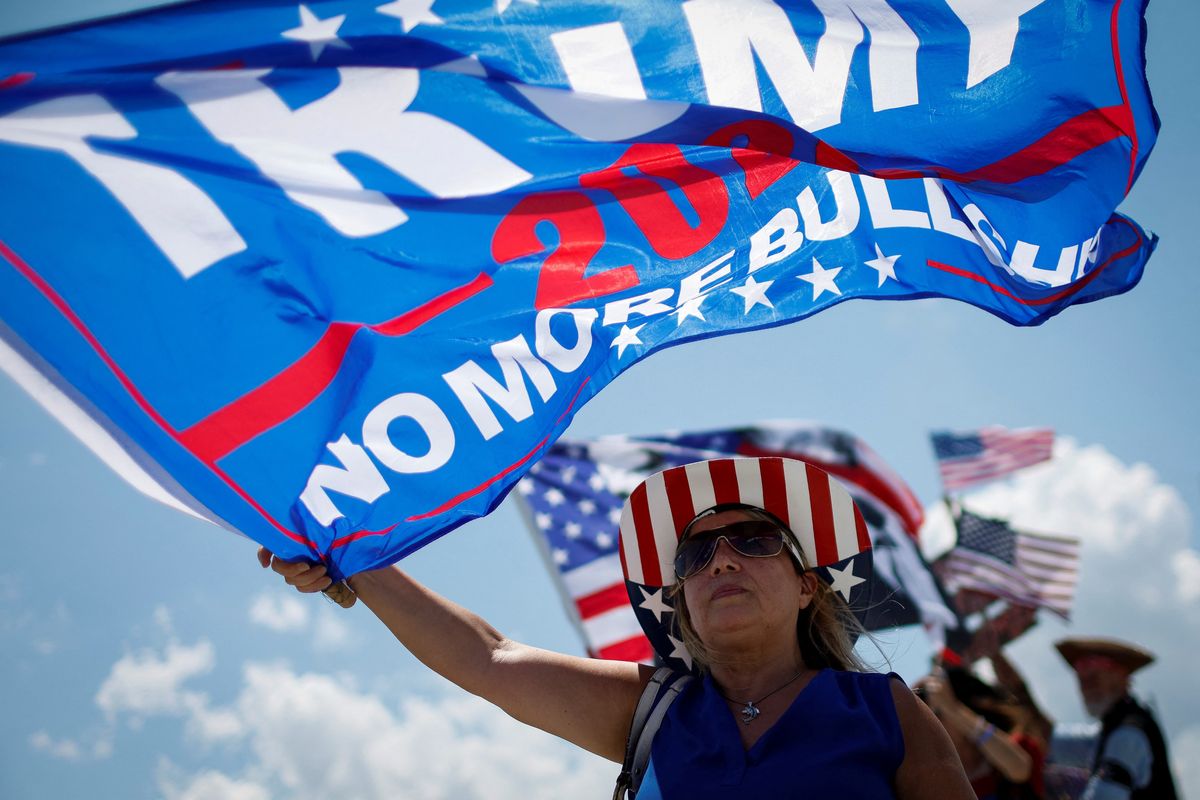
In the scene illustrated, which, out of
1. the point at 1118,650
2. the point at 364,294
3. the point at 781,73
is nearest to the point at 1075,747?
the point at 1118,650

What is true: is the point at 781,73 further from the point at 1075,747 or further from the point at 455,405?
the point at 1075,747

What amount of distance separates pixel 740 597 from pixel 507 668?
69cm

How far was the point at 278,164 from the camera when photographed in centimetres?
330

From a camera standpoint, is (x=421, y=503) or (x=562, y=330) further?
(x=562, y=330)

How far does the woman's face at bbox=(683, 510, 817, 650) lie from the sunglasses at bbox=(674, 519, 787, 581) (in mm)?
16

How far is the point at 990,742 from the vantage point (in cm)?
561

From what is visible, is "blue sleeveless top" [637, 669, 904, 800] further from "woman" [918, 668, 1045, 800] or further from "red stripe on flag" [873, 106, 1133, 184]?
"woman" [918, 668, 1045, 800]

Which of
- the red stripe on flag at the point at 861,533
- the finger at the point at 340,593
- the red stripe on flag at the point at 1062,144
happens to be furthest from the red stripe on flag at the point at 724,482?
→ the red stripe on flag at the point at 1062,144

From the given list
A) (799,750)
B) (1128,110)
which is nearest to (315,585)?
(799,750)

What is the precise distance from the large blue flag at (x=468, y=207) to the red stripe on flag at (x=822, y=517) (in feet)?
2.61

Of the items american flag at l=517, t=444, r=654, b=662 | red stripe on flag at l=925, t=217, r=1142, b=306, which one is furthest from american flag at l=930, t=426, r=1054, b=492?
red stripe on flag at l=925, t=217, r=1142, b=306

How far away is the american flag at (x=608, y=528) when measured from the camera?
827 centimetres

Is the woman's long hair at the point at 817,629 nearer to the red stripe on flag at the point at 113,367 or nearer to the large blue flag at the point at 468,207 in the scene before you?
the large blue flag at the point at 468,207

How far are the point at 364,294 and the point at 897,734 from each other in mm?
1997
